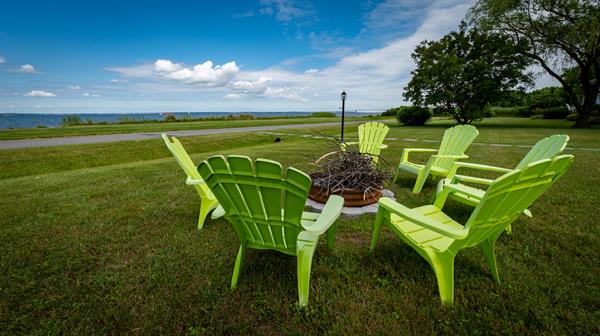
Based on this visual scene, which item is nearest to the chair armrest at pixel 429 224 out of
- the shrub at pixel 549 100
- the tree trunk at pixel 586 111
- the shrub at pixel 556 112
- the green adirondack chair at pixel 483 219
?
the green adirondack chair at pixel 483 219

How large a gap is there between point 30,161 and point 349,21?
13555 mm

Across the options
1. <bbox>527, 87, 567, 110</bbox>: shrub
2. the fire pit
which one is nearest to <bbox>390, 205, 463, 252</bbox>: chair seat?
the fire pit

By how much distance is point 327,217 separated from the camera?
6.00ft

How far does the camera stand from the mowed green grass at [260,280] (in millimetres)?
1675

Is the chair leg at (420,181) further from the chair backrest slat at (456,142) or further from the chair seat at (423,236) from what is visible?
the chair seat at (423,236)

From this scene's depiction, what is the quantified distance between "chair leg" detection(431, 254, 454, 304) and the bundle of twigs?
148 cm

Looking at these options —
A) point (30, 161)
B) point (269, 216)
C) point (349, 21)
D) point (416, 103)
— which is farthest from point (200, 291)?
point (416, 103)

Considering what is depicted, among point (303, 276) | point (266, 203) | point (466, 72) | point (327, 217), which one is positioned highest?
point (466, 72)

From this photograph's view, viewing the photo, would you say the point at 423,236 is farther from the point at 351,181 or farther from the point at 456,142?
the point at 456,142

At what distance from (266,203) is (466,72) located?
23.3 metres

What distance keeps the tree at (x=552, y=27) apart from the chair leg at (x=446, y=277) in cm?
2034

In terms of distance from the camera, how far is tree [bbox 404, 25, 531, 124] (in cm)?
1894

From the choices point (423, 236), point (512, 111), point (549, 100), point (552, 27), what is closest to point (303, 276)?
point (423, 236)

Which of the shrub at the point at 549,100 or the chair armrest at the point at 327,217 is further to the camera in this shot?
the shrub at the point at 549,100
